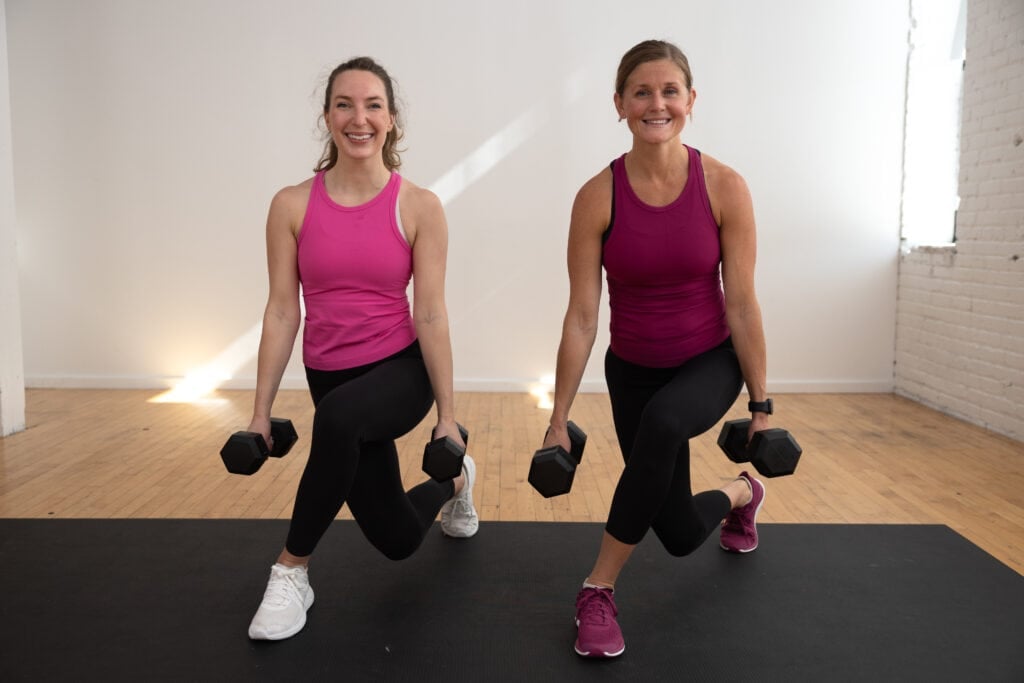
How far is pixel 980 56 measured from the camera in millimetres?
4590

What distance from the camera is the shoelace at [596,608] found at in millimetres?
2105

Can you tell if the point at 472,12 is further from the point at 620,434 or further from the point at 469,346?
the point at 620,434

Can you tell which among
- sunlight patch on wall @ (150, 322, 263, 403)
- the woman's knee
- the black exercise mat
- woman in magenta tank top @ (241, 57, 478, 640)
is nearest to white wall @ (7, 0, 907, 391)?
sunlight patch on wall @ (150, 322, 263, 403)

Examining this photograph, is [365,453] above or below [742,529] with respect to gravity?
above

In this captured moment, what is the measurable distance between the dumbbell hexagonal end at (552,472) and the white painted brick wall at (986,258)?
298cm

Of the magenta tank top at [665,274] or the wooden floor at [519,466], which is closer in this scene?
the magenta tank top at [665,274]

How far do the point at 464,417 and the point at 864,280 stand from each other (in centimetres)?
248

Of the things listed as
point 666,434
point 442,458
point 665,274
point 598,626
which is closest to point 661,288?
point 665,274

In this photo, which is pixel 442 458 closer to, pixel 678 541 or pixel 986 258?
pixel 678 541

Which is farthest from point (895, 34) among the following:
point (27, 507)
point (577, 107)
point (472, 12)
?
point (27, 507)

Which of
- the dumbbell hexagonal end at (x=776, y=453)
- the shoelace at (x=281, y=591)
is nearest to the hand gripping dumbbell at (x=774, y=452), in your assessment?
the dumbbell hexagonal end at (x=776, y=453)

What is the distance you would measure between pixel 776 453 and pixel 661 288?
1.52 ft

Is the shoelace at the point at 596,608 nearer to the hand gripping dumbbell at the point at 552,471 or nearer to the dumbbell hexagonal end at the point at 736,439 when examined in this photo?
the hand gripping dumbbell at the point at 552,471

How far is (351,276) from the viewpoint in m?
2.27
